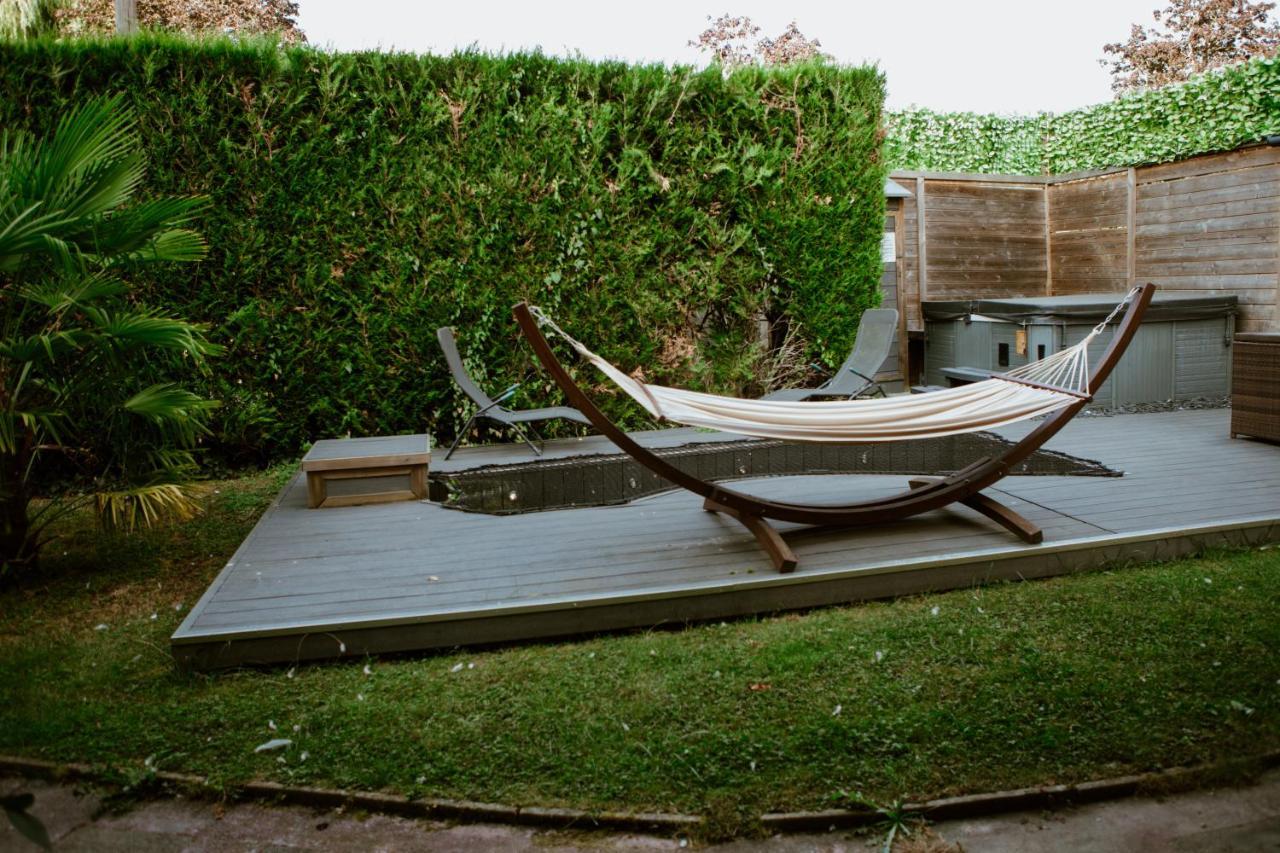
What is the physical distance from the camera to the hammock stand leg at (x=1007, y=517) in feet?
12.6

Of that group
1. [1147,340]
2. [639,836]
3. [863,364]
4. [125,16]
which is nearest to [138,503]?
[639,836]

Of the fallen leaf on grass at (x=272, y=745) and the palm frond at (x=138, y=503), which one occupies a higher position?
the palm frond at (x=138, y=503)

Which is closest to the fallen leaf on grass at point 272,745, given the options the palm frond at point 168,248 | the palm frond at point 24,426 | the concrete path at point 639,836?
the concrete path at point 639,836

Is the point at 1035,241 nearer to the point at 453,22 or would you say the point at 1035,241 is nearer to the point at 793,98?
the point at 793,98

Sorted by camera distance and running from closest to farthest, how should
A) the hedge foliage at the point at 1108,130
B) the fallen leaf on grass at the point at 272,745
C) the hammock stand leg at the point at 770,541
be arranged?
1. the fallen leaf on grass at the point at 272,745
2. the hammock stand leg at the point at 770,541
3. the hedge foliage at the point at 1108,130

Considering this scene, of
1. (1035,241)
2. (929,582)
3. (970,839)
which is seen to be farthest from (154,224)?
(1035,241)

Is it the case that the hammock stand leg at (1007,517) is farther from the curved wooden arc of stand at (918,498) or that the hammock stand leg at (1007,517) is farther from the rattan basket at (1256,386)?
the rattan basket at (1256,386)

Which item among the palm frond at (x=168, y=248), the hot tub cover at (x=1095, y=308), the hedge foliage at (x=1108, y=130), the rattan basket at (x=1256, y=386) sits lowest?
the rattan basket at (x=1256, y=386)

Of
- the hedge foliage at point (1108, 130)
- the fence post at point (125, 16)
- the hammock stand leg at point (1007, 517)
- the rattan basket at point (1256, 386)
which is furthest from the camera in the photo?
the fence post at point (125, 16)

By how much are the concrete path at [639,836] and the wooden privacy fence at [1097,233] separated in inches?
254

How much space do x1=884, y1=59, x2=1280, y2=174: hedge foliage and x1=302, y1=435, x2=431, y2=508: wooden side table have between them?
6.11m

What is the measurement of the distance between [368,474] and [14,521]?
5.29ft

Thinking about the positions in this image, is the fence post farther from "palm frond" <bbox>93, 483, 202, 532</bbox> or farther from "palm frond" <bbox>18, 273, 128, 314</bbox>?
"palm frond" <bbox>93, 483, 202, 532</bbox>

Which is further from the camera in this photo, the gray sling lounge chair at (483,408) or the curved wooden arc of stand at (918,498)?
the gray sling lounge chair at (483,408)
